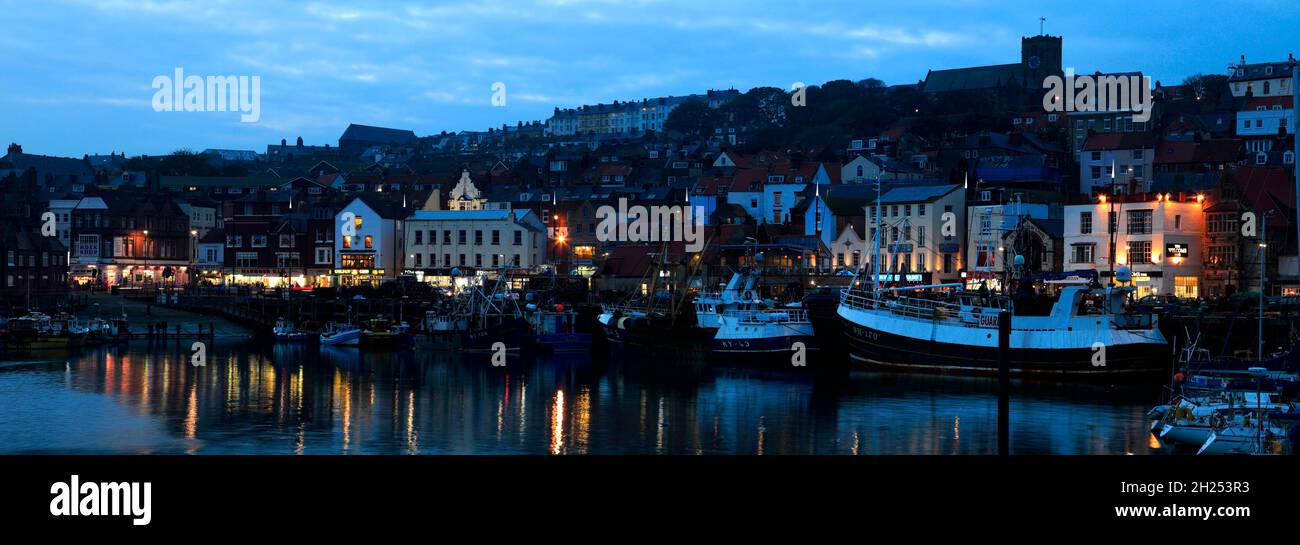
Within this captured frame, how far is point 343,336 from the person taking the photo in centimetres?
7600

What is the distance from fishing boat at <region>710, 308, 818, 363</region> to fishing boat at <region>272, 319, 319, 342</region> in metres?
27.9

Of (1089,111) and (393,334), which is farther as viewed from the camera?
(1089,111)

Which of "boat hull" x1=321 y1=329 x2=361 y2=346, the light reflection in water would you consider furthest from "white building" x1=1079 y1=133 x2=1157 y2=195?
the light reflection in water

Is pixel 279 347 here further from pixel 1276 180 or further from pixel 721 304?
pixel 1276 180

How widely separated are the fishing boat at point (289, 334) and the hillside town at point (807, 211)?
34.3 ft

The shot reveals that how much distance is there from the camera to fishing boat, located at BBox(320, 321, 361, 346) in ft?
248

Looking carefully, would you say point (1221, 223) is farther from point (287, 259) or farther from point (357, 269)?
point (287, 259)

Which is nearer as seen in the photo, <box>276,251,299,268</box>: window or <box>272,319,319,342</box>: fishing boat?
<box>272,319,319,342</box>: fishing boat

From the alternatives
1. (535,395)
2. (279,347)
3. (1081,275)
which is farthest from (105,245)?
(1081,275)

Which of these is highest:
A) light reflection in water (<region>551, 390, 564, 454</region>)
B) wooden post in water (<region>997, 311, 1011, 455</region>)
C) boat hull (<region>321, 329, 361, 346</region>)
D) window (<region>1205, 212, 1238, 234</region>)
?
window (<region>1205, 212, 1238, 234</region>)

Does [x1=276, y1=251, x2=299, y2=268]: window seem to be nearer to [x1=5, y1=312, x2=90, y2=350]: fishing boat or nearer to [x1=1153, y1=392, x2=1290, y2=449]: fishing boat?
[x1=5, y1=312, x2=90, y2=350]: fishing boat
